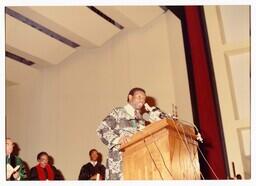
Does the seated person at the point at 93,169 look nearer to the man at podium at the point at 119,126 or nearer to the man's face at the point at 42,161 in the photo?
the man's face at the point at 42,161

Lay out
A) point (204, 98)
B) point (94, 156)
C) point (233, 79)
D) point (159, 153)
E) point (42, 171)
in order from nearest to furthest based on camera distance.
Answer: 1. point (159, 153)
2. point (233, 79)
3. point (204, 98)
4. point (42, 171)
5. point (94, 156)

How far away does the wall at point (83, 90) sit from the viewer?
6.17 m

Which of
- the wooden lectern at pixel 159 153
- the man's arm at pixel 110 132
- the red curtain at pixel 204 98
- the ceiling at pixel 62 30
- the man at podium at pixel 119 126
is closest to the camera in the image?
the wooden lectern at pixel 159 153

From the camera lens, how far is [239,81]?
4.71 meters

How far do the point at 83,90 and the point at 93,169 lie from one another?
138 centimetres

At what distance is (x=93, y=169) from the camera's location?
5973 mm

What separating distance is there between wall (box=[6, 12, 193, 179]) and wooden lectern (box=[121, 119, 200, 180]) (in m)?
3.35

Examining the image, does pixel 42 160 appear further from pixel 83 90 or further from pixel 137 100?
pixel 137 100

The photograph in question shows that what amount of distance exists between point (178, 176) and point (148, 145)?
23 centimetres

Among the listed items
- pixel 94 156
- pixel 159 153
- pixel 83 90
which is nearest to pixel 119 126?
pixel 159 153

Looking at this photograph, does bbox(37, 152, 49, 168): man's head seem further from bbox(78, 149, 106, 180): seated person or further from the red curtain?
the red curtain

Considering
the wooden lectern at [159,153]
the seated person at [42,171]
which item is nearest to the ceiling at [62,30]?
the seated person at [42,171]

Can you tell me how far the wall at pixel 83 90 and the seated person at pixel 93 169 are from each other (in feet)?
0.51
